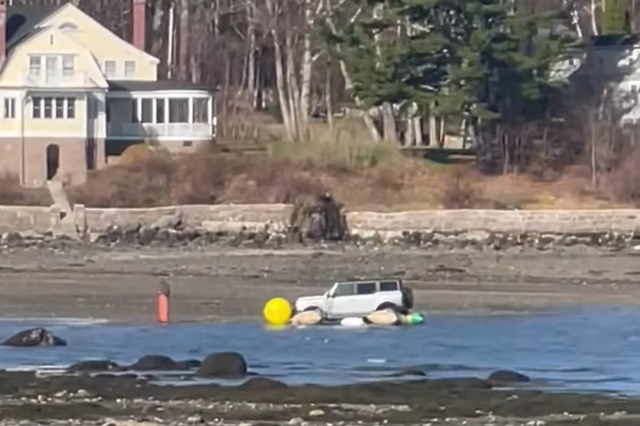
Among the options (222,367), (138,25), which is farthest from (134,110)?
(222,367)

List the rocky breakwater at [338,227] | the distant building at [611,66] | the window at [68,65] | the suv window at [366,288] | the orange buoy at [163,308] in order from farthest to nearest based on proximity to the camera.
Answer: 1. the distant building at [611,66]
2. the window at [68,65]
3. the rocky breakwater at [338,227]
4. the orange buoy at [163,308]
5. the suv window at [366,288]

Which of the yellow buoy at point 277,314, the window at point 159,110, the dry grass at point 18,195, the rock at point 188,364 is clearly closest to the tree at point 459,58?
the window at point 159,110

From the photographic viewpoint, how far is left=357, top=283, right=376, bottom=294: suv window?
3981cm

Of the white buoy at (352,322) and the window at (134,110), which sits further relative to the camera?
the window at (134,110)

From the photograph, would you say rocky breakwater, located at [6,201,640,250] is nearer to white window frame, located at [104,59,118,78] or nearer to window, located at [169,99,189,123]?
window, located at [169,99,189,123]

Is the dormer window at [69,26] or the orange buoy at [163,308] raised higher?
the dormer window at [69,26]

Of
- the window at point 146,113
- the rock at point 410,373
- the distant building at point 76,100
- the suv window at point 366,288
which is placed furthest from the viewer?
the window at point 146,113

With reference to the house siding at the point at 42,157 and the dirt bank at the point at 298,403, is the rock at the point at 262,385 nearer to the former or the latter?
the dirt bank at the point at 298,403

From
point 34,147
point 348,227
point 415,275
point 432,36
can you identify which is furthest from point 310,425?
point 34,147

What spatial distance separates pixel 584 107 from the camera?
76062 mm

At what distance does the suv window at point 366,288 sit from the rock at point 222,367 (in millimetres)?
8940

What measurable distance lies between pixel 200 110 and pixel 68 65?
535 centimetres

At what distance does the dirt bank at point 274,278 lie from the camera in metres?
44.0

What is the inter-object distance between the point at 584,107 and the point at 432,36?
900 centimetres
